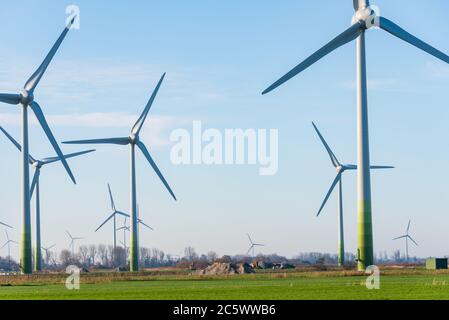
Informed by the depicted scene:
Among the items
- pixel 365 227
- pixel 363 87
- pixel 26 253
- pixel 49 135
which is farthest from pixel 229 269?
pixel 363 87

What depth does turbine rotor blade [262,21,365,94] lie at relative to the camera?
5988 centimetres

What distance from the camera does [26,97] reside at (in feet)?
279

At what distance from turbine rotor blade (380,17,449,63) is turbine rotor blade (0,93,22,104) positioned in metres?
38.1

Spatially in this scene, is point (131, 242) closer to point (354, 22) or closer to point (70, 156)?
point (70, 156)

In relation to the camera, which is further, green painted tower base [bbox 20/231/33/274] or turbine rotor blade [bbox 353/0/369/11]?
green painted tower base [bbox 20/231/33/274]

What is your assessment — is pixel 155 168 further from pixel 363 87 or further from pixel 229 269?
pixel 363 87

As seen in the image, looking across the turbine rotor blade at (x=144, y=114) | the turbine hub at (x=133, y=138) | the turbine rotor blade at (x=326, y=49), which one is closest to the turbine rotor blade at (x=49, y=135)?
the turbine rotor blade at (x=144, y=114)

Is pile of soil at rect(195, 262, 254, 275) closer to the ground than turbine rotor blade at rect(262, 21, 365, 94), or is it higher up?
closer to the ground

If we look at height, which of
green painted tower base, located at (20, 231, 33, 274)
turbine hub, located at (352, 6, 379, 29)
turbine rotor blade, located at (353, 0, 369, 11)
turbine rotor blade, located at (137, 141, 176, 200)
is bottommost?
green painted tower base, located at (20, 231, 33, 274)

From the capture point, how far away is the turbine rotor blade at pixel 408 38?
63.1 m

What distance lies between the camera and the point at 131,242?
102 m

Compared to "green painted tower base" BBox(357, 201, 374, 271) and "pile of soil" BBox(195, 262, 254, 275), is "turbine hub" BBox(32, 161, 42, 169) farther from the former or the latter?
"green painted tower base" BBox(357, 201, 374, 271)

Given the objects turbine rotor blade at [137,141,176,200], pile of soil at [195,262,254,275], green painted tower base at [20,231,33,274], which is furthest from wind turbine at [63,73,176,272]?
green painted tower base at [20,231,33,274]

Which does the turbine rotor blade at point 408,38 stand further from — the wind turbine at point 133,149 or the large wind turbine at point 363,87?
the wind turbine at point 133,149
